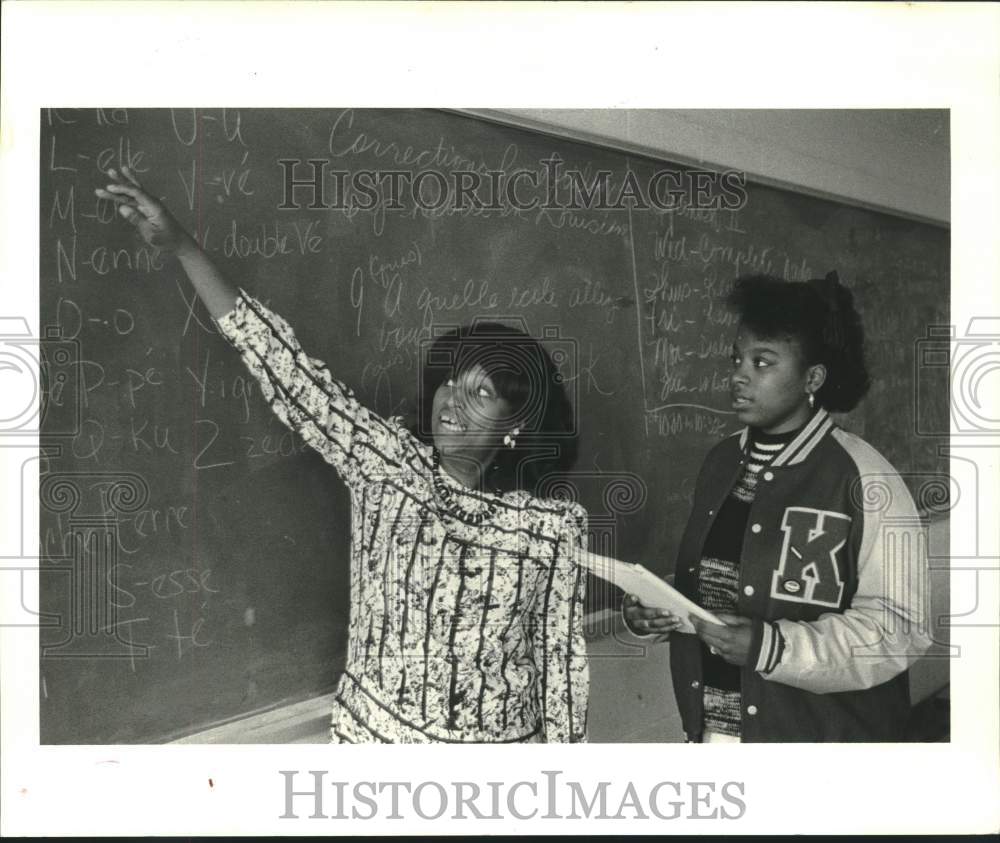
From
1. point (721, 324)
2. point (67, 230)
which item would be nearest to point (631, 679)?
point (721, 324)

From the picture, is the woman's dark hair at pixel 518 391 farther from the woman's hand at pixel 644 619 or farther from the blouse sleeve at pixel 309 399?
the woman's hand at pixel 644 619

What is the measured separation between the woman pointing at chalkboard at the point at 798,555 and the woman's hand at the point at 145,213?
1285mm

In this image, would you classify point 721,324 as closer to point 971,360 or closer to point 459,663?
point 971,360

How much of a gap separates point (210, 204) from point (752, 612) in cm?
153

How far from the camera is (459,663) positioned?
242 cm

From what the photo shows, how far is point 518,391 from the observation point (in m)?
2.49

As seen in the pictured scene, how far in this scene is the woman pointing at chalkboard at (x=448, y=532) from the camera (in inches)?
95.3

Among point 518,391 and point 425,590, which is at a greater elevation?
point 518,391

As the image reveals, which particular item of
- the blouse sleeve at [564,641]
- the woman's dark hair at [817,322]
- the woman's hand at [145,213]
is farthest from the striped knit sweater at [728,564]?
the woman's hand at [145,213]
